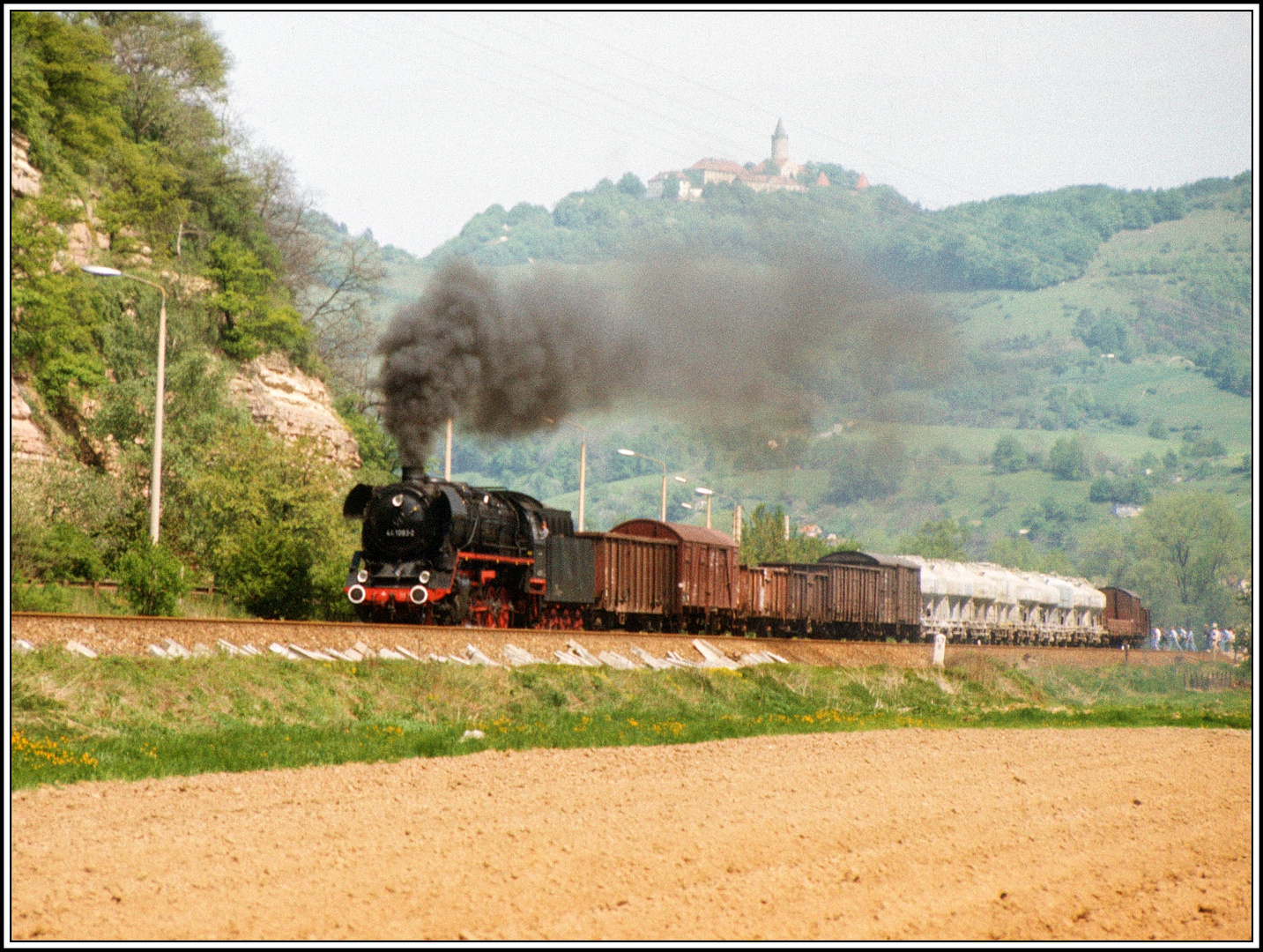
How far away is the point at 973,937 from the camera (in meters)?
8.32

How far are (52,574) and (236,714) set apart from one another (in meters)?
20.2

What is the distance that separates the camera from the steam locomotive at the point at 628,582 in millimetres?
28141

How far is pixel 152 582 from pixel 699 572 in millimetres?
18857

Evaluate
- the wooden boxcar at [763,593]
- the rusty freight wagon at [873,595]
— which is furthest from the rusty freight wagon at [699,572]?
the rusty freight wagon at [873,595]

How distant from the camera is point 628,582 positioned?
37.2 metres

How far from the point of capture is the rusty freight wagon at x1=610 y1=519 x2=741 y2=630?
3972 centimetres

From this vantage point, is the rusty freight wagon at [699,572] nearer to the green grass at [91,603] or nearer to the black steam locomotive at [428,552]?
the black steam locomotive at [428,552]

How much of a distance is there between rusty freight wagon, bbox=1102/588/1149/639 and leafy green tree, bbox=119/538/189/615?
Answer: 6332cm

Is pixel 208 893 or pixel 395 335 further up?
pixel 395 335

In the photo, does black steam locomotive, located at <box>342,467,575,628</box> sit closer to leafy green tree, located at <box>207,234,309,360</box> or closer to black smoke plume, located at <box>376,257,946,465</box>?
black smoke plume, located at <box>376,257,946,465</box>

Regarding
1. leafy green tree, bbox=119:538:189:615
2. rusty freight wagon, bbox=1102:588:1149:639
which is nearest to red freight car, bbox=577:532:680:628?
leafy green tree, bbox=119:538:189:615

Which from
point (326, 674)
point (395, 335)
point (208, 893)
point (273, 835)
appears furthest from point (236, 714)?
point (395, 335)

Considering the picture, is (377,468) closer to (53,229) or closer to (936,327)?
(53,229)

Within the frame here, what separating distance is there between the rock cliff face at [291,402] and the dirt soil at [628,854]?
42.2 meters
